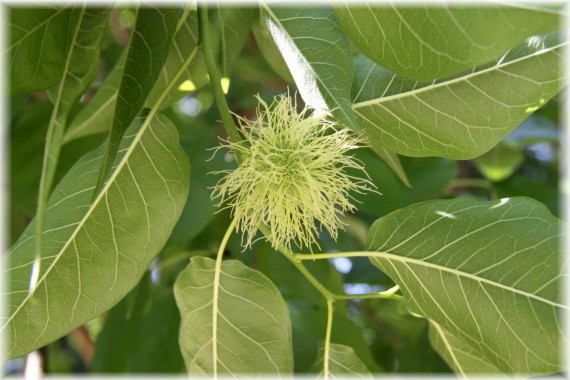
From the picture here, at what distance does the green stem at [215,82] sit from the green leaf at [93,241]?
8cm

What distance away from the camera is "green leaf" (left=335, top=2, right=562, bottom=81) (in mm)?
414

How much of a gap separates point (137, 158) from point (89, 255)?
100mm

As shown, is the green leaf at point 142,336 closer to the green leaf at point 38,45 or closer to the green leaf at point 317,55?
the green leaf at point 38,45

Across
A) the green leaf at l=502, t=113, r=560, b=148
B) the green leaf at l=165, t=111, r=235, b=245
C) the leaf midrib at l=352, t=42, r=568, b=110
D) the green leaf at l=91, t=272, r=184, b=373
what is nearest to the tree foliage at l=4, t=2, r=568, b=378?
the leaf midrib at l=352, t=42, r=568, b=110

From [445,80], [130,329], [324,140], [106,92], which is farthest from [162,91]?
[130,329]

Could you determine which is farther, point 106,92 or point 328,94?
point 106,92

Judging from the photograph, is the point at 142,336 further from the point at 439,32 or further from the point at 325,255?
the point at 439,32

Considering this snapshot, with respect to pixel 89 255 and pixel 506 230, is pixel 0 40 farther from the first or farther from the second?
pixel 506 230

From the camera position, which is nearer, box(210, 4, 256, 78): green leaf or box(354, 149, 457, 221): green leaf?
box(210, 4, 256, 78): green leaf

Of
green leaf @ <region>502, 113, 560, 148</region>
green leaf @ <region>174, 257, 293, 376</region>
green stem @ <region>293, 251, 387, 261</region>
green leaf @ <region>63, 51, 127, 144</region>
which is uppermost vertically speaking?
green leaf @ <region>63, 51, 127, 144</region>

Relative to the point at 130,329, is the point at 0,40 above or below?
above

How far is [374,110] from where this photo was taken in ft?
2.05

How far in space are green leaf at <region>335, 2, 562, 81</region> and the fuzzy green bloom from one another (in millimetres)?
113

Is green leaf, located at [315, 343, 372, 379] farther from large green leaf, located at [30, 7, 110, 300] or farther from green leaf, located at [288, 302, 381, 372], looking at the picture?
large green leaf, located at [30, 7, 110, 300]
